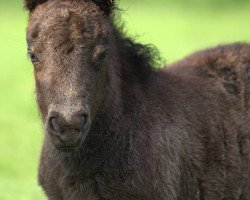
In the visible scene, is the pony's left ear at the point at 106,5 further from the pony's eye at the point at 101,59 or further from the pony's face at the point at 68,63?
the pony's eye at the point at 101,59

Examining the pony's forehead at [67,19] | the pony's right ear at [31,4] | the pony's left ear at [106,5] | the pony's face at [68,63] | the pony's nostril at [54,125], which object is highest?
the pony's left ear at [106,5]

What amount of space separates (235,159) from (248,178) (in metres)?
0.26

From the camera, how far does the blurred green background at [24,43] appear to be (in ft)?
42.5

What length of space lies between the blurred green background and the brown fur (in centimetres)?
67

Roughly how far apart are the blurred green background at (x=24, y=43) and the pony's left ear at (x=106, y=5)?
698 millimetres

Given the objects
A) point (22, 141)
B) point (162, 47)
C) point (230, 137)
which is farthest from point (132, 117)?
point (162, 47)

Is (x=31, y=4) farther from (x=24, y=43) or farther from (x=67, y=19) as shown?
(x=24, y=43)

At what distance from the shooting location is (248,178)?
718 centimetres

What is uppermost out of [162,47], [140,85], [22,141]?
[162,47]

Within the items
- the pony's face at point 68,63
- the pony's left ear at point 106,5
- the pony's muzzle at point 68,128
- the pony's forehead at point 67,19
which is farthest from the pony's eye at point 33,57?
the pony's left ear at point 106,5

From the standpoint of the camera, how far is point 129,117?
21.3 feet

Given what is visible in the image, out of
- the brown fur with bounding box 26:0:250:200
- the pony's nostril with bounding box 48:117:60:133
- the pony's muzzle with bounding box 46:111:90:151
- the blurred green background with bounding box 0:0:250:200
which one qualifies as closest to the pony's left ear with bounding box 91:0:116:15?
the brown fur with bounding box 26:0:250:200

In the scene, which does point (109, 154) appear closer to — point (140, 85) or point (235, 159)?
point (140, 85)

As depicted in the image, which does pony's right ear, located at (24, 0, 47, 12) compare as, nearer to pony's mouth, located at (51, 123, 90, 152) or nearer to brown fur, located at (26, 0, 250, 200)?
brown fur, located at (26, 0, 250, 200)
